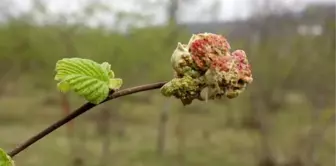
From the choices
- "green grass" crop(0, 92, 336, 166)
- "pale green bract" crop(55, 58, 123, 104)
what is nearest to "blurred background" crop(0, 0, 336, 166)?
"green grass" crop(0, 92, 336, 166)

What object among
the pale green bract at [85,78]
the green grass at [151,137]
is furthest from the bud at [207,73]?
the green grass at [151,137]

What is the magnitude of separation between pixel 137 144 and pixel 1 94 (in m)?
4.40

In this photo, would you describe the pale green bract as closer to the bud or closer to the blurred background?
the bud

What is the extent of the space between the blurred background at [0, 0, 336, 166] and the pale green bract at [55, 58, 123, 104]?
361 inches

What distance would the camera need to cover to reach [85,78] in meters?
0.69

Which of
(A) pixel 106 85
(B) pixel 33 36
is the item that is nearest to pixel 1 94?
(B) pixel 33 36

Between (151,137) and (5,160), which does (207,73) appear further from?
(151,137)

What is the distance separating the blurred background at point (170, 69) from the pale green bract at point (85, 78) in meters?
9.18

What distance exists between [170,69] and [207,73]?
1101cm

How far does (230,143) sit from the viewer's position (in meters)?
13.0

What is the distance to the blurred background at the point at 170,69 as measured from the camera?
1062 cm

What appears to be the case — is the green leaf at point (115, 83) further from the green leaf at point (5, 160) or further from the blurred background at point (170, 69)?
the blurred background at point (170, 69)

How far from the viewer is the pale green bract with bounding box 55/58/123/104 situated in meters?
0.66

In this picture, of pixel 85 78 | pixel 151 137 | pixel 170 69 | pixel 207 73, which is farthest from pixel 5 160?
pixel 151 137
